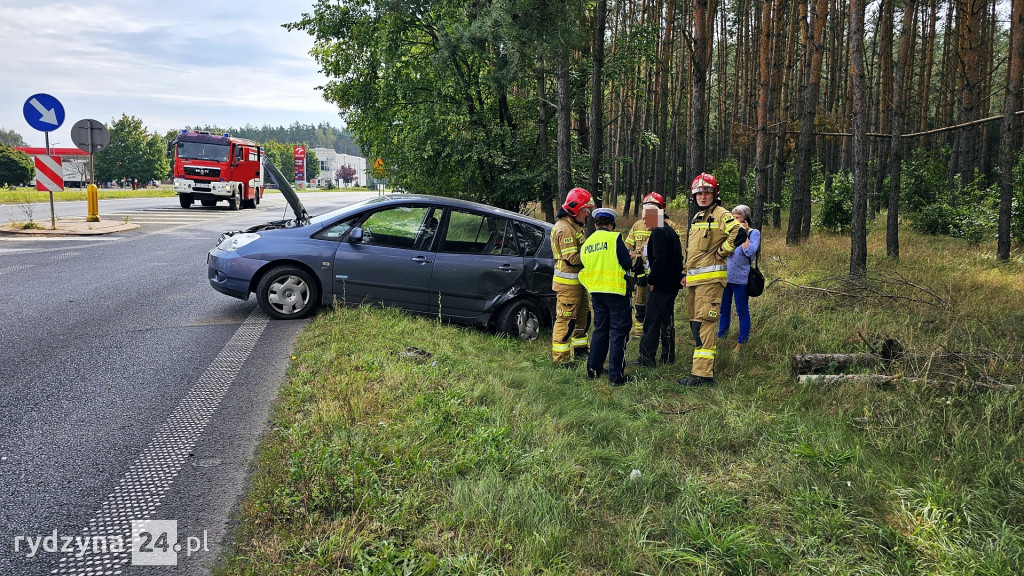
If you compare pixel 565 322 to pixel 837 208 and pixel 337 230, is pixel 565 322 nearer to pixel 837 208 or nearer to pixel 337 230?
pixel 337 230

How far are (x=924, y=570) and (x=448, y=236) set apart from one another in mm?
5586

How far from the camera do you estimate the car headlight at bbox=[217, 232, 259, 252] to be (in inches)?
285

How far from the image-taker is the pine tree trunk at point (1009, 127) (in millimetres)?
11047

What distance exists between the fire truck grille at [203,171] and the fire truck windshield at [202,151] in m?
0.35

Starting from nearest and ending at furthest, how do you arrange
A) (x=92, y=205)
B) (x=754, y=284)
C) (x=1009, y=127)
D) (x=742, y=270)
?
(x=754, y=284) < (x=742, y=270) < (x=1009, y=127) < (x=92, y=205)

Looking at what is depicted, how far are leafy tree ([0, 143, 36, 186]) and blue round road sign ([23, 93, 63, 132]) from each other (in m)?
53.2

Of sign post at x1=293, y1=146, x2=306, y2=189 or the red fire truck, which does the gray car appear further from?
sign post at x1=293, y1=146, x2=306, y2=189

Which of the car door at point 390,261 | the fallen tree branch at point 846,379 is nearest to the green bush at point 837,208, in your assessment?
the fallen tree branch at point 846,379

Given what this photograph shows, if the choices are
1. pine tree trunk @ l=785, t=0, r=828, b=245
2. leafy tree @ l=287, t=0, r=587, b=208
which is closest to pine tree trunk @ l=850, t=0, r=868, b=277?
pine tree trunk @ l=785, t=0, r=828, b=245

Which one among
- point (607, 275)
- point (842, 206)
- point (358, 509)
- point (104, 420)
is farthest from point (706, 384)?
point (842, 206)

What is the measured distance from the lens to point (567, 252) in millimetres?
6480

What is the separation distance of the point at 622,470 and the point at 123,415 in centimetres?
322

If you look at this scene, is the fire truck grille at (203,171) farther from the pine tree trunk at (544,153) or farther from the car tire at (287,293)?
Result: the car tire at (287,293)

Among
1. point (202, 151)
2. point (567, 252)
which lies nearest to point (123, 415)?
point (567, 252)
